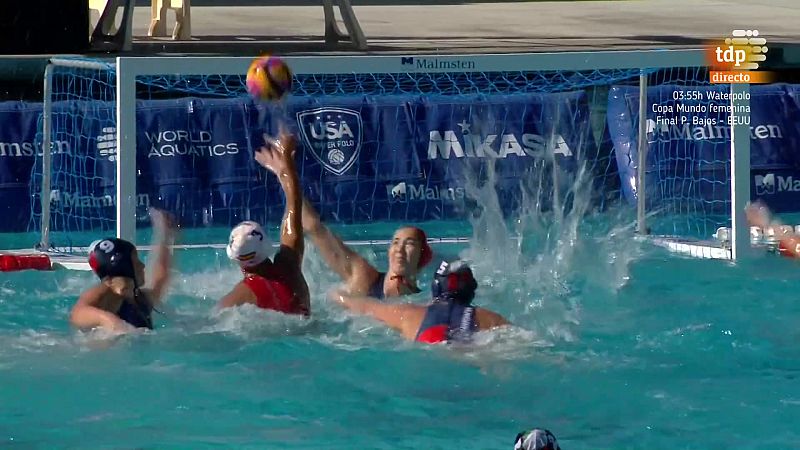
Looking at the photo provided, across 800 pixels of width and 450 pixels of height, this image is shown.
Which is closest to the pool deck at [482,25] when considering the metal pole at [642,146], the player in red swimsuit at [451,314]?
the metal pole at [642,146]

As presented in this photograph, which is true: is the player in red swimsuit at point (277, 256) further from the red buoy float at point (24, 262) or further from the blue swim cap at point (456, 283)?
the red buoy float at point (24, 262)

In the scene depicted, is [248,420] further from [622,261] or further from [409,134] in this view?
[409,134]

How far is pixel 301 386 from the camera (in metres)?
7.02

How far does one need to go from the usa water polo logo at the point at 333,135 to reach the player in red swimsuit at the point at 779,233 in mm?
3430

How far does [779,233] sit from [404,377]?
161 inches

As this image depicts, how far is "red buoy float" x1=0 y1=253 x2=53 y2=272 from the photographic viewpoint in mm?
9281

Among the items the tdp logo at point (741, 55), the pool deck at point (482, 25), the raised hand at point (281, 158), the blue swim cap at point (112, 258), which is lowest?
the blue swim cap at point (112, 258)

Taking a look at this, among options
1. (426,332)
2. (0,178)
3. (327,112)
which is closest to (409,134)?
(327,112)

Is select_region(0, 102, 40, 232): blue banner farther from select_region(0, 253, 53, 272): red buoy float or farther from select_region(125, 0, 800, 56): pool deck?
select_region(125, 0, 800, 56): pool deck

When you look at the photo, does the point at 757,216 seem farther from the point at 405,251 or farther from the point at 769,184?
the point at 405,251

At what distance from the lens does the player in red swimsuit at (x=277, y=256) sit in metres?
7.38

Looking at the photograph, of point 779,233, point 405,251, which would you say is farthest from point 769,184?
point 405,251

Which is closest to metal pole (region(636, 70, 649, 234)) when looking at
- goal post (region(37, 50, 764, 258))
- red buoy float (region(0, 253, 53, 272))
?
goal post (region(37, 50, 764, 258))

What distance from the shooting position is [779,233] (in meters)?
9.98
